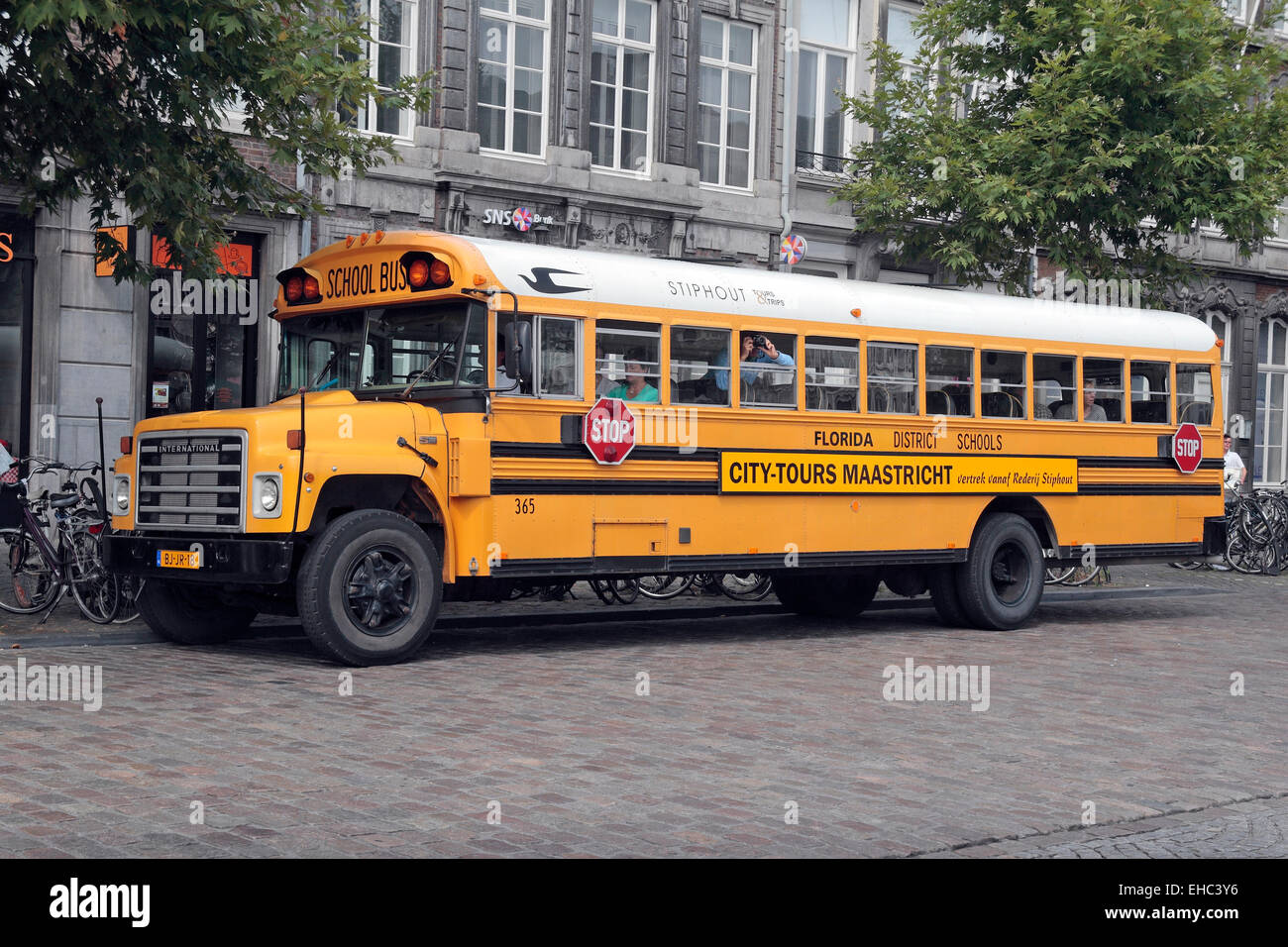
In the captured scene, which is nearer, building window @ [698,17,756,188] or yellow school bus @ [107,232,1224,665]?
yellow school bus @ [107,232,1224,665]

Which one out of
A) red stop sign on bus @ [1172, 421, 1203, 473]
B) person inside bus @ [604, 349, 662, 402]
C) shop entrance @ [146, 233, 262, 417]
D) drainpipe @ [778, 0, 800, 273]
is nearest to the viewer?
person inside bus @ [604, 349, 662, 402]

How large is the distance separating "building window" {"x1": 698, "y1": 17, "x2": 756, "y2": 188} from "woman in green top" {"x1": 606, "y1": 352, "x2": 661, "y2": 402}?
13.5 metres

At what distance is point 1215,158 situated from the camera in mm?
19938

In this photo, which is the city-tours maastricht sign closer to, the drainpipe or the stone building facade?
the stone building facade

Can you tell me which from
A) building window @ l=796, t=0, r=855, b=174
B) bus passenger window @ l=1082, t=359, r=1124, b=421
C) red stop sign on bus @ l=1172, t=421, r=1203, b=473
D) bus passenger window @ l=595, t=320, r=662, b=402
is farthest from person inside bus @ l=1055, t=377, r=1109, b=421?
building window @ l=796, t=0, r=855, b=174

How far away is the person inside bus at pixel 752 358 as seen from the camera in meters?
12.6

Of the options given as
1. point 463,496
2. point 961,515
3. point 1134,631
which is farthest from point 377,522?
point 1134,631

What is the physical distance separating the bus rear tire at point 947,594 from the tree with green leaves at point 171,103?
6.19 metres

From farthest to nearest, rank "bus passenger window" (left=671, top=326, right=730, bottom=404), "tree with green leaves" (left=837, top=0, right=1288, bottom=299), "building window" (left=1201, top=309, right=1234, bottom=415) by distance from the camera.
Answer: "building window" (left=1201, top=309, right=1234, bottom=415)
"tree with green leaves" (left=837, top=0, right=1288, bottom=299)
"bus passenger window" (left=671, top=326, right=730, bottom=404)

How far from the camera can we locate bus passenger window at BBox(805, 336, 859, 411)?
13.2m

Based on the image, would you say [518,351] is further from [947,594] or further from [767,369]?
[947,594]

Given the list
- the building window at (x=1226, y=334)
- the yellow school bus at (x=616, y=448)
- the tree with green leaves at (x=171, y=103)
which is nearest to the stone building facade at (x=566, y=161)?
the yellow school bus at (x=616, y=448)

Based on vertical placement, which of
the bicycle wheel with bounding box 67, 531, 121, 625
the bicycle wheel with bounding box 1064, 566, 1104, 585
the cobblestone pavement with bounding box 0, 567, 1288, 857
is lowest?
the cobblestone pavement with bounding box 0, 567, 1288, 857
